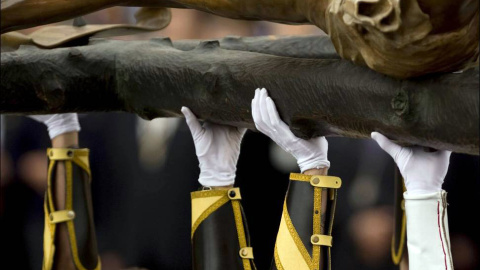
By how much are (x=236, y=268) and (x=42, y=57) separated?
0.65 m

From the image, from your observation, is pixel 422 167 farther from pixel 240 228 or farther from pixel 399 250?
pixel 399 250

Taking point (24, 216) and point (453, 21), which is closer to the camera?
point (453, 21)

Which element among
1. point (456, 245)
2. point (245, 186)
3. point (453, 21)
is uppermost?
point (453, 21)

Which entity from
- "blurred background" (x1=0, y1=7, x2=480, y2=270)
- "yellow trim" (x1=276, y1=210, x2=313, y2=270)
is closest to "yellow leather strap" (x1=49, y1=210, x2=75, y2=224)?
"blurred background" (x1=0, y1=7, x2=480, y2=270)

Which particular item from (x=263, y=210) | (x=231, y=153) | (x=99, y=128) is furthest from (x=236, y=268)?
(x=99, y=128)

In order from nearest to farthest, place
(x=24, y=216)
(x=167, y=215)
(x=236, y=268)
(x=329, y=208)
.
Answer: (x=329, y=208)
(x=236, y=268)
(x=167, y=215)
(x=24, y=216)

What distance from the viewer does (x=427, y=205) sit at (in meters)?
1.45

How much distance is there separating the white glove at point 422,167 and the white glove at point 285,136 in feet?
0.68

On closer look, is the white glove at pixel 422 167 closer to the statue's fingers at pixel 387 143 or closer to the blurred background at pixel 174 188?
the statue's fingers at pixel 387 143

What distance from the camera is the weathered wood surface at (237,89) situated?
1343 millimetres

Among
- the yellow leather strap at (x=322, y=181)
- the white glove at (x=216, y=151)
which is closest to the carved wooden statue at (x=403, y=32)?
the yellow leather strap at (x=322, y=181)

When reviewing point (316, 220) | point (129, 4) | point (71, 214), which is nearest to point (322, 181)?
point (316, 220)

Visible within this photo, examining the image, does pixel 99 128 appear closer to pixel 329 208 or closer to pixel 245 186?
pixel 245 186

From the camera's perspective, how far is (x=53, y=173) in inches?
94.0
